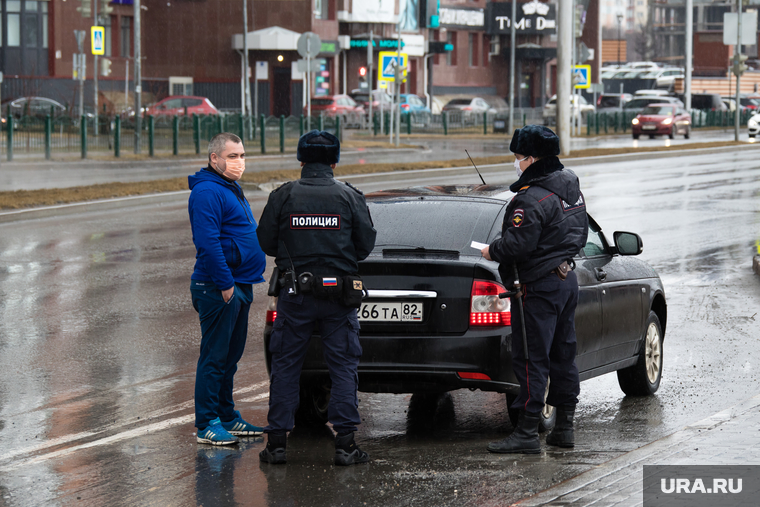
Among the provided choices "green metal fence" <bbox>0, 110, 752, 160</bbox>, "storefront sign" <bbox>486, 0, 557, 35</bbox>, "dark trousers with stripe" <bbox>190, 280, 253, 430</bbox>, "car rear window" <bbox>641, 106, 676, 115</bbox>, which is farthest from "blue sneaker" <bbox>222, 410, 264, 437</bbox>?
"storefront sign" <bbox>486, 0, 557, 35</bbox>

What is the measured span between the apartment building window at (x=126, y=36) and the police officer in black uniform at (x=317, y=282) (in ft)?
186

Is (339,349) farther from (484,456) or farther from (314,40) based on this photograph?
(314,40)

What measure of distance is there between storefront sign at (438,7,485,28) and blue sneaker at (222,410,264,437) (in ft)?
233

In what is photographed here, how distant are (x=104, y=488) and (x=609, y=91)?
102037 mm

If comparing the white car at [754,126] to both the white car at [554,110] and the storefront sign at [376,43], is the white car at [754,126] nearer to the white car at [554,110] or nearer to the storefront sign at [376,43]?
the white car at [554,110]

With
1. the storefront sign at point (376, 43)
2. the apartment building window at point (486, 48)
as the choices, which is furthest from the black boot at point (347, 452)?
the apartment building window at point (486, 48)

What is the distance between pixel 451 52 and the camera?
78.4 m

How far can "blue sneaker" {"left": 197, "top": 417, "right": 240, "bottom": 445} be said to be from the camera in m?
5.97

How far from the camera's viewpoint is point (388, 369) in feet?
19.4

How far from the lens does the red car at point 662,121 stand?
48.2m

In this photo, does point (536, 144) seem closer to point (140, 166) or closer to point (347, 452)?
point (347, 452)

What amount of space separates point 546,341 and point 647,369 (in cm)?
181

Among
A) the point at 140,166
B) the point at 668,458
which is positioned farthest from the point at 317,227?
the point at 140,166

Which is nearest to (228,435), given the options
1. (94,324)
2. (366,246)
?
(366,246)
